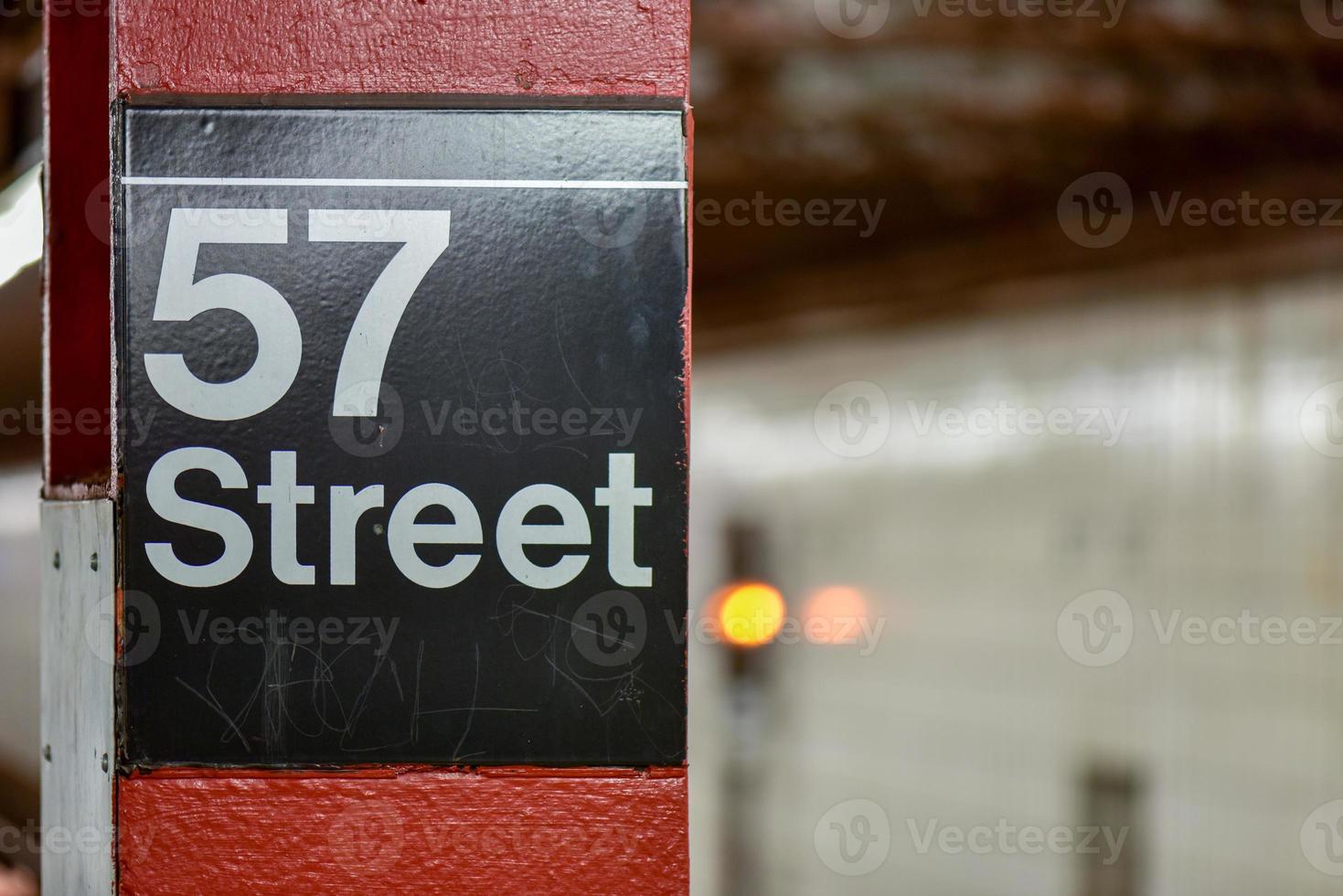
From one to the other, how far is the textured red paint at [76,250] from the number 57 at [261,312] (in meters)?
0.45

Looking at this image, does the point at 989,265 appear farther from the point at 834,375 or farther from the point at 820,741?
the point at 820,741

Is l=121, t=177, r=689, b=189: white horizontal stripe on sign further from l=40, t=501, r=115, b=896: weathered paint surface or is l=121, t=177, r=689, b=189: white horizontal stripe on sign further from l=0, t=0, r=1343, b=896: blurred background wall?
l=0, t=0, r=1343, b=896: blurred background wall

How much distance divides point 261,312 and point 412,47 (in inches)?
17.4

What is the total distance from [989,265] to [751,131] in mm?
2310

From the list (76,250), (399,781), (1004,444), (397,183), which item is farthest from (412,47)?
(1004,444)

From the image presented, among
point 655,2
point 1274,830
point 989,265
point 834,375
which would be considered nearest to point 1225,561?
point 1274,830

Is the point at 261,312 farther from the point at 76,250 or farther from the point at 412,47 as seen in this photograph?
the point at 76,250

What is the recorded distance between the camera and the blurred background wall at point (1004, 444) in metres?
5.59

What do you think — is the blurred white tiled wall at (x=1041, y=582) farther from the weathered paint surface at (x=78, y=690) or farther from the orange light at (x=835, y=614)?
the weathered paint surface at (x=78, y=690)

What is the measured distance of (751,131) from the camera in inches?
258

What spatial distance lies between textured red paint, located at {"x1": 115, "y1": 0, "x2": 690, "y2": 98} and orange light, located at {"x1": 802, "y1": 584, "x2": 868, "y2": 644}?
24.4ft

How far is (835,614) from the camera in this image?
898cm

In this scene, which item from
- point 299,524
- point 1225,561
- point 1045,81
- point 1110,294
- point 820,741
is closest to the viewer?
point 299,524

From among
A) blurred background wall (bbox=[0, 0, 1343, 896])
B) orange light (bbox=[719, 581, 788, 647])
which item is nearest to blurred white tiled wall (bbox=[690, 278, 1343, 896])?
blurred background wall (bbox=[0, 0, 1343, 896])
